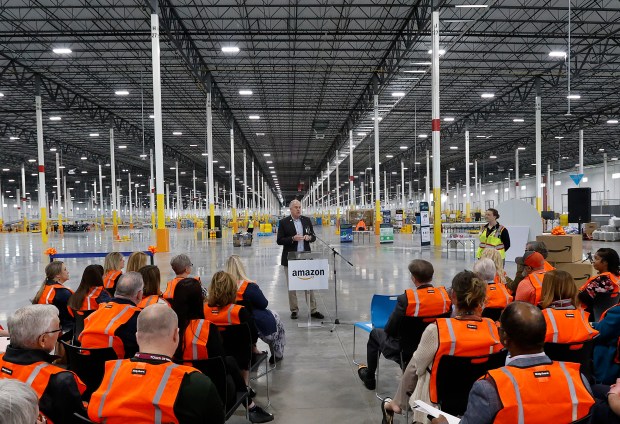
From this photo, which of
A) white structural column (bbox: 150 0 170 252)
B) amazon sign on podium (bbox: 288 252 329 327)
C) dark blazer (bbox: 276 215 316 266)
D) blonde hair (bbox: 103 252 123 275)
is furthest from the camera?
white structural column (bbox: 150 0 170 252)

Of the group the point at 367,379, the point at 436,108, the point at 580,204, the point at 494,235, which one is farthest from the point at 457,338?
the point at 436,108

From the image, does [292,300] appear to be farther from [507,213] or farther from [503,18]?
[503,18]

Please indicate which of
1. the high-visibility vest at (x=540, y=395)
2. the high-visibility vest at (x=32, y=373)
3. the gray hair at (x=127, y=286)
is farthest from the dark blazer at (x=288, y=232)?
the high-visibility vest at (x=540, y=395)

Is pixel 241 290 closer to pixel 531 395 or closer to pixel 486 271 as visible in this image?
pixel 486 271

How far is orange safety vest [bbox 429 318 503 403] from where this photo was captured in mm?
2639

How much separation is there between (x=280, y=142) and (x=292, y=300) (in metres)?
39.4

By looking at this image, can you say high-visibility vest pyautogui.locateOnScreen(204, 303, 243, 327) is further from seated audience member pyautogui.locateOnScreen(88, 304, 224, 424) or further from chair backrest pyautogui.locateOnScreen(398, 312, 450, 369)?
seated audience member pyautogui.locateOnScreen(88, 304, 224, 424)

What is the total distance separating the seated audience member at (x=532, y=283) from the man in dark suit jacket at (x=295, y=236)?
3.24m

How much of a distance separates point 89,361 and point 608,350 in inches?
136

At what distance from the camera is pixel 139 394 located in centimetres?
188

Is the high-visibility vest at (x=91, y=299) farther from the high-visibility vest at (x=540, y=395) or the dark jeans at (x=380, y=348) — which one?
the high-visibility vest at (x=540, y=395)

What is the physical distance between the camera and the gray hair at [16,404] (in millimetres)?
1220

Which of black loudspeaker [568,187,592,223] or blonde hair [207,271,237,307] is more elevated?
black loudspeaker [568,187,592,223]

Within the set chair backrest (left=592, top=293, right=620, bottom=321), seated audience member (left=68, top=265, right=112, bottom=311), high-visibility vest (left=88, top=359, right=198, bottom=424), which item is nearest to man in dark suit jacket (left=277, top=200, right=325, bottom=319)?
seated audience member (left=68, top=265, right=112, bottom=311)
